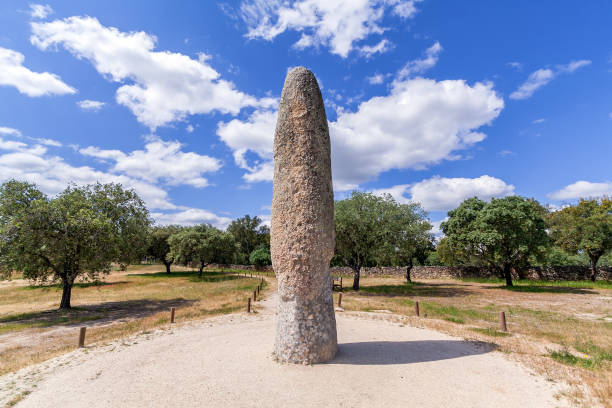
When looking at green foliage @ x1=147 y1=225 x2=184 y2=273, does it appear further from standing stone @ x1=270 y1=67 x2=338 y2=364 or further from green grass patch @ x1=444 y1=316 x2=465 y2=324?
standing stone @ x1=270 y1=67 x2=338 y2=364

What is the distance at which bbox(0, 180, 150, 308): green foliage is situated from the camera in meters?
16.9

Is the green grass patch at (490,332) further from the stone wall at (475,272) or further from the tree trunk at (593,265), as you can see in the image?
the stone wall at (475,272)

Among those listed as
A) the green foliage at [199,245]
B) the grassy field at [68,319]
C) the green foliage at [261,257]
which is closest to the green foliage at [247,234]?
the green foliage at [261,257]

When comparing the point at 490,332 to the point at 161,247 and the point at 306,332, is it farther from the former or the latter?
the point at 161,247

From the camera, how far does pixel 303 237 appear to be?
7.91 m

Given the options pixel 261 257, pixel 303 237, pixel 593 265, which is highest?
pixel 303 237

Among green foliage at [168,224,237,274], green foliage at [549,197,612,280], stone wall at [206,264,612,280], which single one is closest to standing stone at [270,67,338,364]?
green foliage at [549,197,612,280]

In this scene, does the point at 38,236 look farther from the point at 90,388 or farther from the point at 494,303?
the point at 494,303

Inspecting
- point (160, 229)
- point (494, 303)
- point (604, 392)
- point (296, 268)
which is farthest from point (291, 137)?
point (160, 229)

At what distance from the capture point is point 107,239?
19.1 meters

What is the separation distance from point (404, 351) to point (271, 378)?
4.22 meters

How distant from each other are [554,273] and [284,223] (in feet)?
135

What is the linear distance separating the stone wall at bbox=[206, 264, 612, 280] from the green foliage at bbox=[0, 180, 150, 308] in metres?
35.6

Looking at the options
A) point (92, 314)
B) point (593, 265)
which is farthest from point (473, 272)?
point (92, 314)
